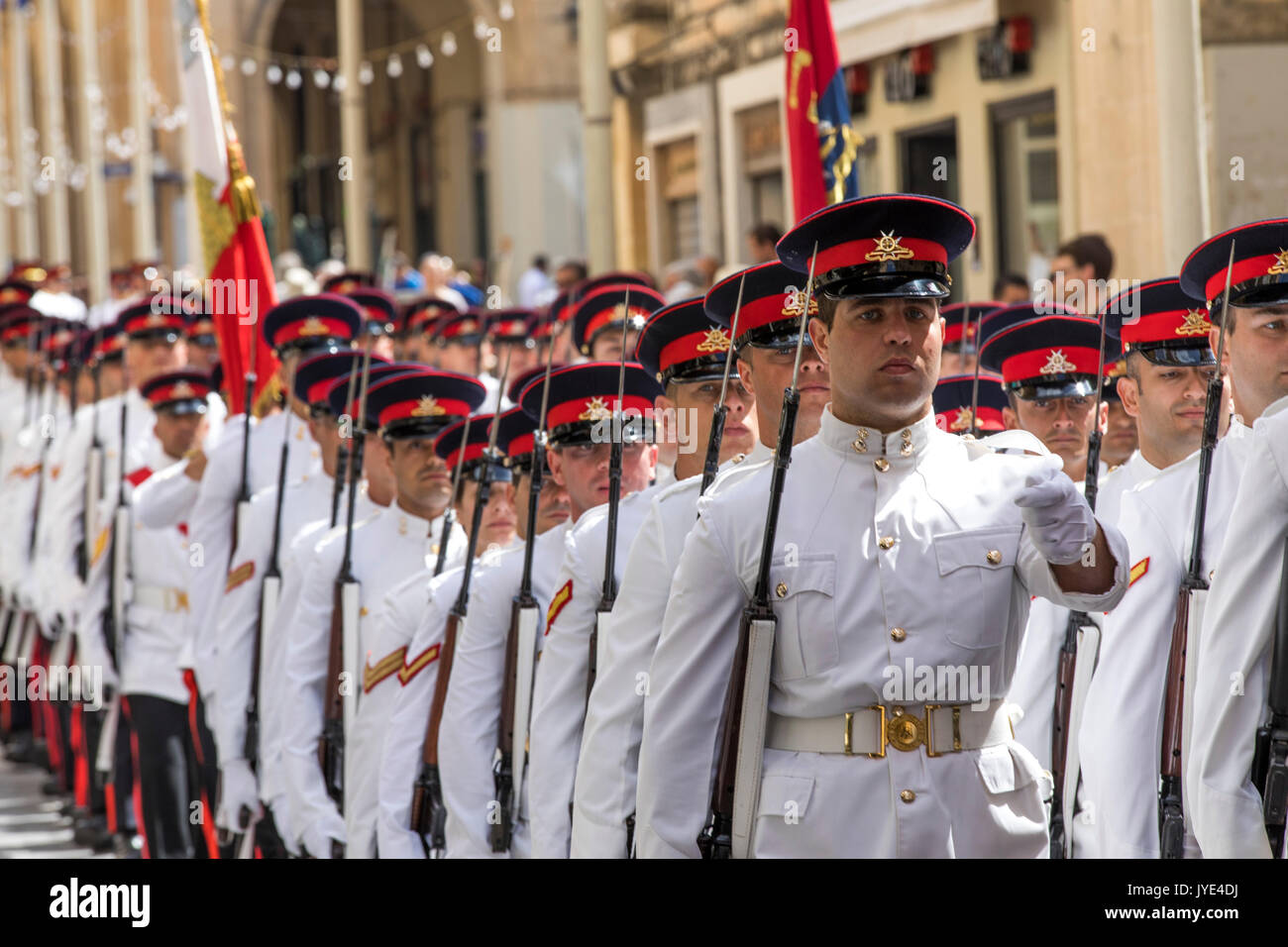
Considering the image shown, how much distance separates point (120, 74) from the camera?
119 feet

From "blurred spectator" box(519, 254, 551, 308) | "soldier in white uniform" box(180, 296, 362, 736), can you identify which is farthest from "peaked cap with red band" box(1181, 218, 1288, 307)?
"blurred spectator" box(519, 254, 551, 308)

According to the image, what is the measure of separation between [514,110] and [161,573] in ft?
58.9

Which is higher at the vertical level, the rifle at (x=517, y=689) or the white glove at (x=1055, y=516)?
the white glove at (x=1055, y=516)

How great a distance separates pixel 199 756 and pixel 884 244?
18.0 ft

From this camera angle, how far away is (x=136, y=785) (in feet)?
Answer: 28.3

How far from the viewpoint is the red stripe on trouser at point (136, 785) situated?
832cm

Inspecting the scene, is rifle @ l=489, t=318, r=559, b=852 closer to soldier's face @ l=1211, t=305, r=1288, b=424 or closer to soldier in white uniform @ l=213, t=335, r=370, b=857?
soldier's face @ l=1211, t=305, r=1288, b=424

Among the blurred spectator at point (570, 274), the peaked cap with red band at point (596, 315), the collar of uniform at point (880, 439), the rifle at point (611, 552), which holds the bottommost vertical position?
the rifle at point (611, 552)

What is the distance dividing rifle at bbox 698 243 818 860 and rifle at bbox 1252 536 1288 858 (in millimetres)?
849

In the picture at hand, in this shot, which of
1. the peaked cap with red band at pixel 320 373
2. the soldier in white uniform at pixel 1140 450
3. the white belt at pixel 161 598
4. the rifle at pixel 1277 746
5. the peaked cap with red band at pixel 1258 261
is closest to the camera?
the rifle at pixel 1277 746

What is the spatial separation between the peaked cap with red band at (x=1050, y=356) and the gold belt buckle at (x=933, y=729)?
2.04 meters

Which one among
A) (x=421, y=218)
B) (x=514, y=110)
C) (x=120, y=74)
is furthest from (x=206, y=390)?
(x=120, y=74)

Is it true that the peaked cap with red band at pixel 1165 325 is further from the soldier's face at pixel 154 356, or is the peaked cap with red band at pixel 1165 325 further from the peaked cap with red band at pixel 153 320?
the peaked cap with red band at pixel 153 320

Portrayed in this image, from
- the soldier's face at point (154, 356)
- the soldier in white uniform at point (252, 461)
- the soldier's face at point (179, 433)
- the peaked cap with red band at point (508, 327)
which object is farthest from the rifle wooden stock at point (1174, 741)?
the soldier's face at point (154, 356)
